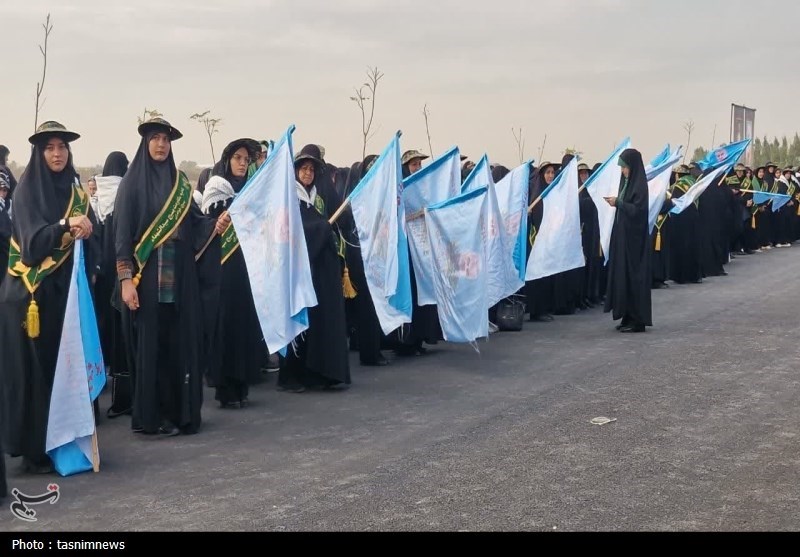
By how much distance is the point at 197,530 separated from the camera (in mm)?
4820

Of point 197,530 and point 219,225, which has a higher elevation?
point 219,225

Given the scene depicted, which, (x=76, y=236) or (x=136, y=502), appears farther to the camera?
(x=76, y=236)

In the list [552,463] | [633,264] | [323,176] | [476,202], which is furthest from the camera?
[633,264]

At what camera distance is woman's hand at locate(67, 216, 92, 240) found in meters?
5.93

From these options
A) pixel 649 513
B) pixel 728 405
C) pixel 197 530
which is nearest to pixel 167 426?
pixel 197 530

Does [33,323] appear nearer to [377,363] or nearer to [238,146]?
[238,146]

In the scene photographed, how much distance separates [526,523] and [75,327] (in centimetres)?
288

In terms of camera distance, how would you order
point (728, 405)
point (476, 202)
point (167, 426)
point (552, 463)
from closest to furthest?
point (552, 463), point (167, 426), point (728, 405), point (476, 202)

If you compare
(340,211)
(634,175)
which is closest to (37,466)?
(340,211)

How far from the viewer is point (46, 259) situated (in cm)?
615

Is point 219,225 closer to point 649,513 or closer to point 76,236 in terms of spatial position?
point 76,236

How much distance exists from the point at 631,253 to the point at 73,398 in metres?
7.31

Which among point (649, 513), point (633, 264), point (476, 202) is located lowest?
point (649, 513)

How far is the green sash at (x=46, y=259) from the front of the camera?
6.10 m
